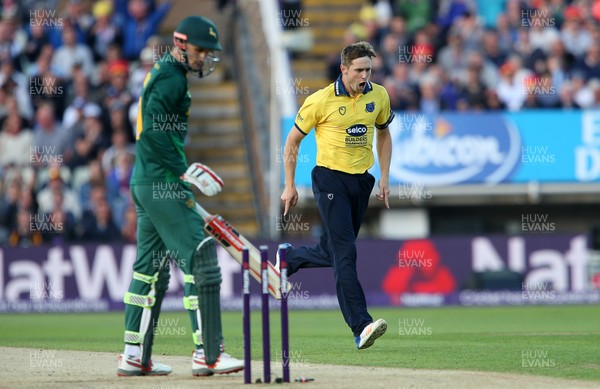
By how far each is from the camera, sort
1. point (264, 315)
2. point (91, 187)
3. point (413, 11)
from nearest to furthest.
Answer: point (264, 315) → point (91, 187) → point (413, 11)

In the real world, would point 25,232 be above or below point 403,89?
below

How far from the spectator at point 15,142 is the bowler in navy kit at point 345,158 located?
13.2 m

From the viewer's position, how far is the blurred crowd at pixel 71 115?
22.3m

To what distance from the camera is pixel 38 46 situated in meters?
25.5

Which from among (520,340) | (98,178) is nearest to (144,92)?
(520,340)

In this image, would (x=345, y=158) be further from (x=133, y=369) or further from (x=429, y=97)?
(x=429, y=97)

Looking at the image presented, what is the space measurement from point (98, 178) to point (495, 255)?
702 cm

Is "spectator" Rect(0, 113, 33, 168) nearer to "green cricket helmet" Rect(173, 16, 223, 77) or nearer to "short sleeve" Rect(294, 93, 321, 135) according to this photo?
"short sleeve" Rect(294, 93, 321, 135)

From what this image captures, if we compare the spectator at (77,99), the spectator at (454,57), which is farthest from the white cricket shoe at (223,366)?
the spectator at (454,57)

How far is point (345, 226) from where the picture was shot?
1095cm

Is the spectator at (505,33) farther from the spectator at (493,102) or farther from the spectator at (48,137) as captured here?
the spectator at (48,137)

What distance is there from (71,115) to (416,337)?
11691 millimetres

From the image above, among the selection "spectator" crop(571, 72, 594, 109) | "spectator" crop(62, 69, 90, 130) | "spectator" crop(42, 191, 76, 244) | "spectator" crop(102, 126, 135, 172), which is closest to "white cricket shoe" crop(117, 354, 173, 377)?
"spectator" crop(42, 191, 76, 244)

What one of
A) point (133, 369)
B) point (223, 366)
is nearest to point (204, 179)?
point (223, 366)
